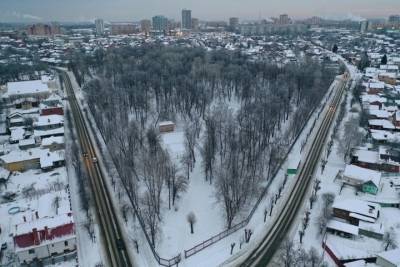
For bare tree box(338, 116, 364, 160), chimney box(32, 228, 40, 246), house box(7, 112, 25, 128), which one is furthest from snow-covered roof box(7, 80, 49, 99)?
bare tree box(338, 116, 364, 160)

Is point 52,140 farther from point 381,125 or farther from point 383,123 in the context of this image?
point 383,123

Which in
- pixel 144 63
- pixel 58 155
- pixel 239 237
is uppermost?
pixel 144 63

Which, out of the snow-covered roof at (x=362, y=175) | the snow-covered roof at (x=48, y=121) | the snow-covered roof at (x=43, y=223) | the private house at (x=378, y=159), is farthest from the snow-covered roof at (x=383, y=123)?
the snow-covered roof at (x=48, y=121)

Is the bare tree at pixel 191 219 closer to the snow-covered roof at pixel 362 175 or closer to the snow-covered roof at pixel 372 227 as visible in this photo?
the snow-covered roof at pixel 372 227

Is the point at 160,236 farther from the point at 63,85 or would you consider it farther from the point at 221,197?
the point at 63,85

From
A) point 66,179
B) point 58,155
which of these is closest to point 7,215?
point 66,179

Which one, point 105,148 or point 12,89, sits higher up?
point 12,89
